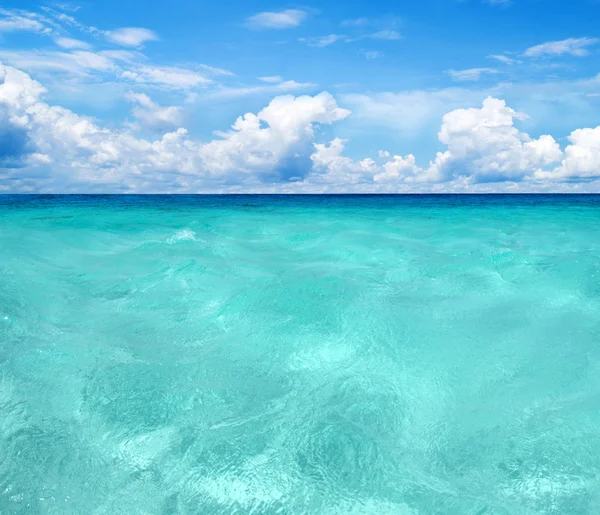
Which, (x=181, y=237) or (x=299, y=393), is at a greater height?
(x=181, y=237)

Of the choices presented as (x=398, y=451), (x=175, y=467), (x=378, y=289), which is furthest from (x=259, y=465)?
(x=378, y=289)

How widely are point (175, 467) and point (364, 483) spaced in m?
1.72

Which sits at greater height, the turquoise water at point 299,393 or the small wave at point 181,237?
the small wave at point 181,237

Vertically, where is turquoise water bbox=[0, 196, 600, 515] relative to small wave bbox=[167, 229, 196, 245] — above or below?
below

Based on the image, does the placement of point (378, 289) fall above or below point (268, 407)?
above

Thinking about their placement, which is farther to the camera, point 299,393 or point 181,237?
point 181,237

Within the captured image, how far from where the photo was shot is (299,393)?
504 cm

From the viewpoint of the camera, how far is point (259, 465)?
12.8 feet

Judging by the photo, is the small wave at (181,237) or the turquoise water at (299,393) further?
the small wave at (181,237)

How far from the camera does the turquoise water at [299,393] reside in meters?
3.70

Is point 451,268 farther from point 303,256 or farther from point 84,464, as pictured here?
point 84,464

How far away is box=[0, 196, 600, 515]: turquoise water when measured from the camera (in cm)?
370

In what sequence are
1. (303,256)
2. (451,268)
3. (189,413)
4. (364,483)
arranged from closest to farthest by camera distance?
(364,483) < (189,413) < (451,268) < (303,256)

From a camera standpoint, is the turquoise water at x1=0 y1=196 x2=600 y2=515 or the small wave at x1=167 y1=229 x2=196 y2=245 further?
the small wave at x1=167 y1=229 x2=196 y2=245
